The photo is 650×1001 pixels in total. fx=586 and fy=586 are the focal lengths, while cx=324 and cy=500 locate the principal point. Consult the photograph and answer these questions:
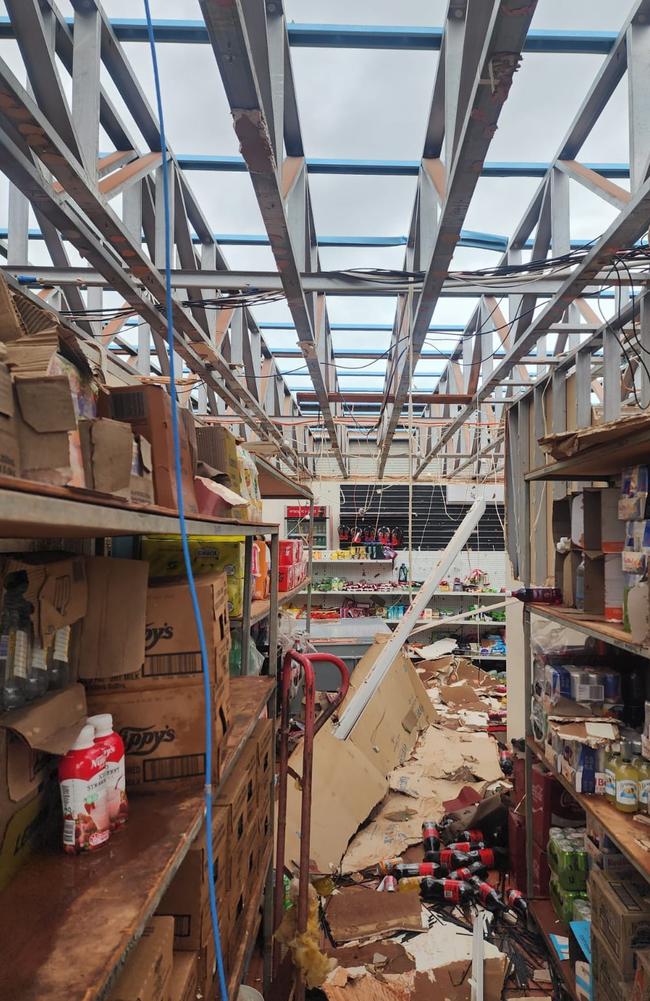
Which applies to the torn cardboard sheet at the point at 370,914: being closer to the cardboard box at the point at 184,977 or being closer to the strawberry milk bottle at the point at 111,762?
the cardboard box at the point at 184,977

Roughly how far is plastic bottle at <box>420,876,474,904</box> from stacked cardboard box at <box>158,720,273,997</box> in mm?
1212

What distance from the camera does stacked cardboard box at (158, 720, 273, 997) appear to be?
1282 mm

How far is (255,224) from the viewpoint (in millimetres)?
4359

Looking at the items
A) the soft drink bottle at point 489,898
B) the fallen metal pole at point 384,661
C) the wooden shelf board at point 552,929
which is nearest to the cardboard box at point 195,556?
the wooden shelf board at point 552,929

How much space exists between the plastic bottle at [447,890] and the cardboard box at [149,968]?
8.14ft

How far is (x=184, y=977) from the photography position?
119 cm

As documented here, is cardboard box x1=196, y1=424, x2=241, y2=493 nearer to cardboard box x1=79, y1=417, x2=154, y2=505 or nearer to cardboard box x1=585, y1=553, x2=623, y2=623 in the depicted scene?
cardboard box x1=79, y1=417, x2=154, y2=505

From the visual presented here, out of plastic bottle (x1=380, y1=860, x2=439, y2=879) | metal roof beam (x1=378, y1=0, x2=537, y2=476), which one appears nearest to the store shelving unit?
plastic bottle (x1=380, y1=860, x2=439, y2=879)

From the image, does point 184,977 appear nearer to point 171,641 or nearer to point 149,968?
point 149,968

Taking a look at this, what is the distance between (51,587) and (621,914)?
200 centimetres

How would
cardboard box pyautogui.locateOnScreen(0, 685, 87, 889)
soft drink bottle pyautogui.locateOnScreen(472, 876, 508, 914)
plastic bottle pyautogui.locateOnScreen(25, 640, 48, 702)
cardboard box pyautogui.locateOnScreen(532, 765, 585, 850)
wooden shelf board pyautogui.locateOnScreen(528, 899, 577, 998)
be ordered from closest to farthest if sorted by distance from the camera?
1. cardboard box pyautogui.locateOnScreen(0, 685, 87, 889)
2. plastic bottle pyautogui.locateOnScreen(25, 640, 48, 702)
3. wooden shelf board pyautogui.locateOnScreen(528, 899, 577, 998)
4. cardboard box pyautogui.locateOnScreen(532, 765, 585, 850)
5. soft drink bottle pyautogui.locateOnScreen(472, 876, 508, 914)

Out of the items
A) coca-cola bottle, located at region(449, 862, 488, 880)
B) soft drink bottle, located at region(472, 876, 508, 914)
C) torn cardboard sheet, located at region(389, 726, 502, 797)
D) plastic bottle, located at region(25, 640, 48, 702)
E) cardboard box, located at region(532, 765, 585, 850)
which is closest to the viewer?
plastic bottle, located at region(25, 640, 48, 702)

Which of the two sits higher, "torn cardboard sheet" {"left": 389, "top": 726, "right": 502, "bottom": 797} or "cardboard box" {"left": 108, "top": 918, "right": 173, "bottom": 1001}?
"cardboard box" {"left": 108, "top": 918, "right": 173, "bottom": 1001}

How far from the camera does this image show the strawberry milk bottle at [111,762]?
3.85ft
